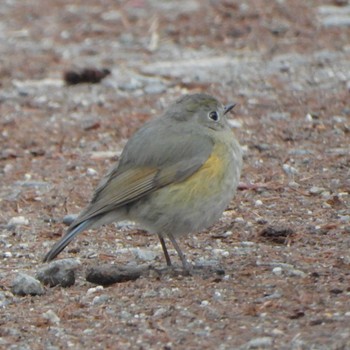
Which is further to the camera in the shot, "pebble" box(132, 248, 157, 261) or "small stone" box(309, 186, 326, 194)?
"small stone" box(309, 186, 326, 194)

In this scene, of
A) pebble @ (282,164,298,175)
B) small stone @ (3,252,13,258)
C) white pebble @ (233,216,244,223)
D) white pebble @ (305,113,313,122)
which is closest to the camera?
small stone @ (3,252,13,258)

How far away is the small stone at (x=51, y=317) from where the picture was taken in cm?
596

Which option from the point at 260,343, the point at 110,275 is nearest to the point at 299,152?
the point at 110,275

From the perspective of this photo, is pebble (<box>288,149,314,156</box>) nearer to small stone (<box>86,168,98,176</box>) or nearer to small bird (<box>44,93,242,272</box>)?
small stone (<box>86,168,98,176</box>)

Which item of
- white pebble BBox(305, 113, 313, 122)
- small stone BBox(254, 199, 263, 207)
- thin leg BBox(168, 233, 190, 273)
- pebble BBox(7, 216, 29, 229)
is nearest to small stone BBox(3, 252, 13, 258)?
pebble BBox(7, 216, 29, 229)

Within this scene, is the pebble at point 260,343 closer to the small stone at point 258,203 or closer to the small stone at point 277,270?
the small stone at point 277,270

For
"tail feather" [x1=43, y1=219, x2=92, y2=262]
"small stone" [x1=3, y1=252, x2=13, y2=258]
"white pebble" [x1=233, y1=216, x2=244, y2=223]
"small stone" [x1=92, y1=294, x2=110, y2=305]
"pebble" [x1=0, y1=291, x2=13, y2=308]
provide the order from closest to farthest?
"small stone" [x1=92, y1=294, x2=110, y2=305]
"pebble" [x1=0, y1=291, x2=13, y2=308]
"tail feather" [x1=43, y1=219, x2=92, y2=262]
"small stone" [x1=3, y1=252, x2=13, y2=258]
"white pebble" [x1=233, y1=216, x2=244, y2=223]

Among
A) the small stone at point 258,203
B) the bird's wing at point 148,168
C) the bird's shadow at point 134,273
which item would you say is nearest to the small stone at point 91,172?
the small stone at point 258,203

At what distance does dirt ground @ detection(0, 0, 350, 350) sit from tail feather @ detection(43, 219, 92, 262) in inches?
9.4

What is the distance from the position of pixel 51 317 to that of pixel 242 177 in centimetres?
290

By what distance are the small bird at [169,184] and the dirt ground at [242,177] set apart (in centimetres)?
28

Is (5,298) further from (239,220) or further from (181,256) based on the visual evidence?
(239,220)

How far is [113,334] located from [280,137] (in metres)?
4.22

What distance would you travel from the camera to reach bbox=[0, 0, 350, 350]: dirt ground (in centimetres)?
578
